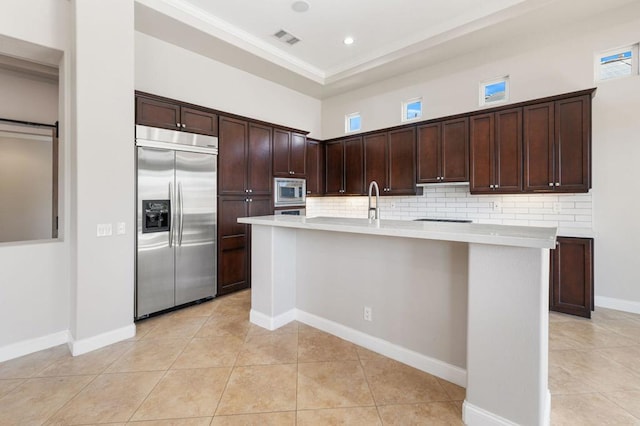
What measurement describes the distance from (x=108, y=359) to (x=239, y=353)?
3.73 feet

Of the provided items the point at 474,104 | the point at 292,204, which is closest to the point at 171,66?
the point at 292,204

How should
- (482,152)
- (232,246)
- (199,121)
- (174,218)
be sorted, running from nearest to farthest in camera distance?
(174,218) → (199,121) → (482,152) → (232,246)

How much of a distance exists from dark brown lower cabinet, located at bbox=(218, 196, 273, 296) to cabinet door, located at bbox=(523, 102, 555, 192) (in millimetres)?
3811

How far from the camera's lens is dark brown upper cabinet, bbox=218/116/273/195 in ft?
13.2

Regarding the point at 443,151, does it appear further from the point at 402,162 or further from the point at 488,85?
the point at 488,85

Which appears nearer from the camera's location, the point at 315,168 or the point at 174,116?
the point at 174,116

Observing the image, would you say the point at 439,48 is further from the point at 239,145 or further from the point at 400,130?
the point at 239,145

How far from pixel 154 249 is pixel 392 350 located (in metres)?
2.80

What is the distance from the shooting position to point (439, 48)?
4160mm

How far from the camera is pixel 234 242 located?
4.18 m

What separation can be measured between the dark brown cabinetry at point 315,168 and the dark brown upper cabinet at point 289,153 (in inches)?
12.3

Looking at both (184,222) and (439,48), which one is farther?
(439,48)

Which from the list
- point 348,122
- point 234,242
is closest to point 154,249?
point 234,242

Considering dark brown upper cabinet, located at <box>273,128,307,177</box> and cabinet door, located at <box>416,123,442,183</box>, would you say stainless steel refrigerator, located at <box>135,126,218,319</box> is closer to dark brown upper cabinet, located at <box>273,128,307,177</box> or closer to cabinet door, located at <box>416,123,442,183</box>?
dark brown upper cabinet, located at <box>273,128,307,177</box>
